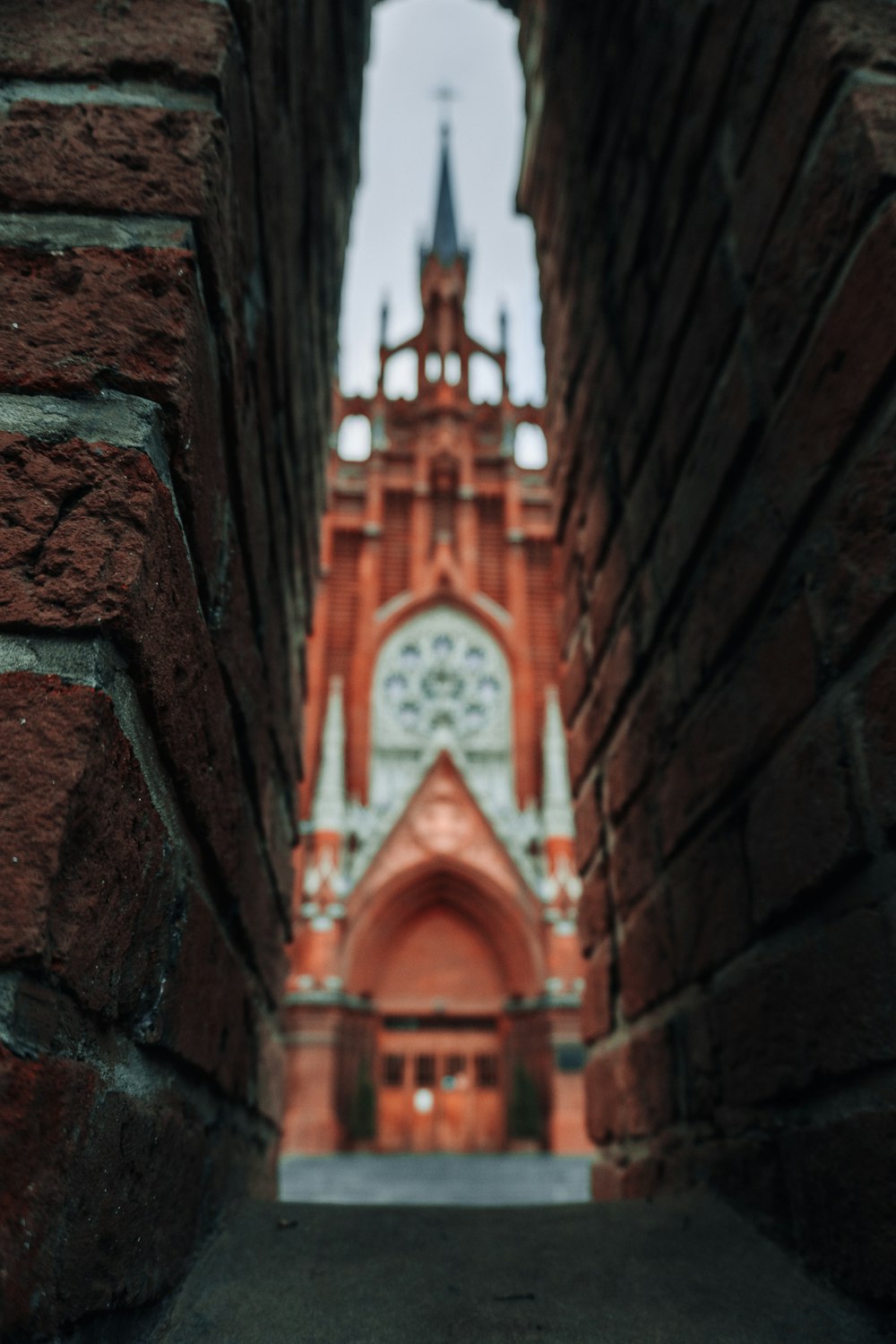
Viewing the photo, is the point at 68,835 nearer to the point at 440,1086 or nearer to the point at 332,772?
the point at 440,1086

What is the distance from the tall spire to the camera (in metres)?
25.6

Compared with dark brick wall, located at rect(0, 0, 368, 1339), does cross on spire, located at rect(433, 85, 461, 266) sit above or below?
above

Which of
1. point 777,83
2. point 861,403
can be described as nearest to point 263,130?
point 777,83

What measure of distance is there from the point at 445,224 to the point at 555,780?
62.7 feet

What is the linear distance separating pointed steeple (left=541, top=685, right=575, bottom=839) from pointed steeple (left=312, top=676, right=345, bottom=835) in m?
3.65

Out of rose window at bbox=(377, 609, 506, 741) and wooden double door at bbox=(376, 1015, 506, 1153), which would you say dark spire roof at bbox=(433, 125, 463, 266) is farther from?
wooden double door at bbox=(376, 1015, 506, 1153)

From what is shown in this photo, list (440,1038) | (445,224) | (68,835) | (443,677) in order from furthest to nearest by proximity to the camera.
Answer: (445,224) → (443,677) → (440,1038) → (68,835)

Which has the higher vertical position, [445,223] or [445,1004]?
[445,223]

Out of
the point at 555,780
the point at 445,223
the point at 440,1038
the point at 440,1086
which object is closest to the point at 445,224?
the point at 445,223

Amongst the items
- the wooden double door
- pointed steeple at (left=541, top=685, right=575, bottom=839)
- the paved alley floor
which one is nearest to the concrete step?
the paved alley floor

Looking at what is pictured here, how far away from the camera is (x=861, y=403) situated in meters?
1.32

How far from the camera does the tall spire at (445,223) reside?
84.1ft

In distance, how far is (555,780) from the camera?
17062 millimetres

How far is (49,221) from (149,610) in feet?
1.71
